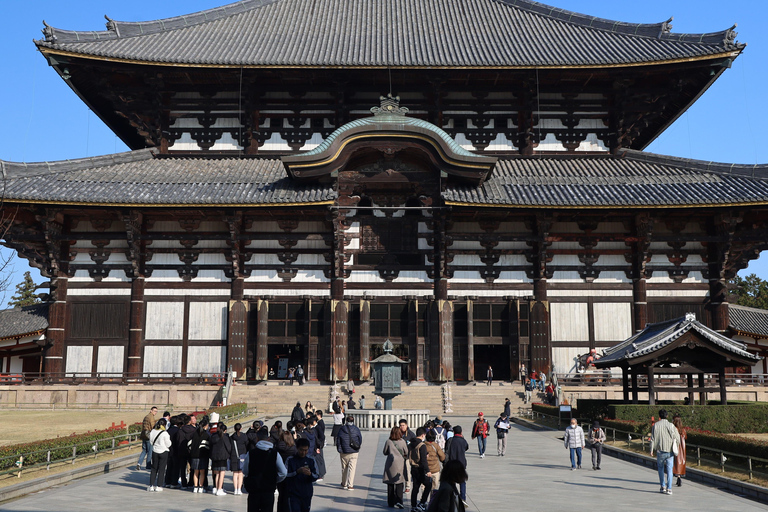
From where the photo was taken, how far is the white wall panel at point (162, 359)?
39719 millimetres

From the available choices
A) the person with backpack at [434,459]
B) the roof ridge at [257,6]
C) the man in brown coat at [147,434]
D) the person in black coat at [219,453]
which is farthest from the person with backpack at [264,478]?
the roof ridge at [257,6]

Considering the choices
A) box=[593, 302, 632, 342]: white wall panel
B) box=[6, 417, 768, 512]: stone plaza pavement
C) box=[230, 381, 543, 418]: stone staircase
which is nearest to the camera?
box=[6, 417, 768, 512]: stone plaza pavement

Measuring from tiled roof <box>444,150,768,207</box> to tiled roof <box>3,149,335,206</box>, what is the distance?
30.3 ft

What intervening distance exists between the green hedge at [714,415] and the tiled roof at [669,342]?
67.8 inches

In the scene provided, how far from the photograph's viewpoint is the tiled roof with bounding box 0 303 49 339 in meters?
40.2

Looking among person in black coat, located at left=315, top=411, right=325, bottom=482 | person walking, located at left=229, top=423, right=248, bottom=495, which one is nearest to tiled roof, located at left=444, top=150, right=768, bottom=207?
person in black coat, located at left=315, top=411, right=325, bottom=482

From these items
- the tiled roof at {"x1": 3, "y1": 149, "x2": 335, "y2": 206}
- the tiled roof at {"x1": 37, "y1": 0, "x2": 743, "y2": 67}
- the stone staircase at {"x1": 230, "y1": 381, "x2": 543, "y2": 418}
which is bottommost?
the stone staircase at {"x1": 230, "y1": 381, "x2": 543, "y2": 418}

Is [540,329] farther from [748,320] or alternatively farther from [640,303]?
[748,320]

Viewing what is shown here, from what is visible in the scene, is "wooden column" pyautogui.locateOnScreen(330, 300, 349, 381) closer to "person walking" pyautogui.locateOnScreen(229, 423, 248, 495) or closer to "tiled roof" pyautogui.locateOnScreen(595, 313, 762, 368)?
"tiled roof" pyautogui.locateOnScreen(595, 313, 762, 368)

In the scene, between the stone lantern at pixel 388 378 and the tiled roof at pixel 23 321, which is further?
the tiled roof at pixel 23 321

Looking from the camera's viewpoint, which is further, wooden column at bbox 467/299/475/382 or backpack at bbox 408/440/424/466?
wooden column at bbox 467/299/475/382

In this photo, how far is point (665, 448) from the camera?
16.8 meters

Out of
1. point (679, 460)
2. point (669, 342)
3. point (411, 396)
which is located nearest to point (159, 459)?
point (679, 460)

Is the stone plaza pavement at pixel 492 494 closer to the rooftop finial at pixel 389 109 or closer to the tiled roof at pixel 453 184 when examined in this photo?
the tiled roof at pixel 453 184
